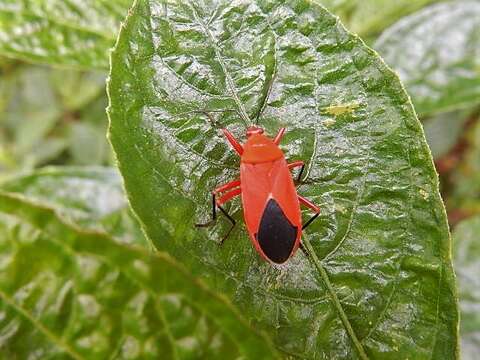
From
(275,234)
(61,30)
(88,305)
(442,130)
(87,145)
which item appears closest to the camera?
(88,305)

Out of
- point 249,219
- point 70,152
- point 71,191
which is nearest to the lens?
point 249,219

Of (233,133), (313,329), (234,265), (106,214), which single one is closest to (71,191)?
(106,214)

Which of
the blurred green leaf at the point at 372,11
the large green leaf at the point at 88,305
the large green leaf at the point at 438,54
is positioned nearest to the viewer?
the large green leaf at the point at 88,305

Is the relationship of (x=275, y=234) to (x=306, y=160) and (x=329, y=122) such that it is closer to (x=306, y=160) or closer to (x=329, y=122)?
(x=306, y=160)

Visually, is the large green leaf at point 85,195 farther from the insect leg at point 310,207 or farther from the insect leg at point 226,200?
the insect leg at point 310,207

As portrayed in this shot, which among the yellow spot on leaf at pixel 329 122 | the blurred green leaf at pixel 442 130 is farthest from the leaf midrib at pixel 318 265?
the blurred green leaf at pixel 442 130

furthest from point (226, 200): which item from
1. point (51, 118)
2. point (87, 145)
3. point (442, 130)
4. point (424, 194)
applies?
point (51, 118)

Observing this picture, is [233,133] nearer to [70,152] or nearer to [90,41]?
[90,41]
